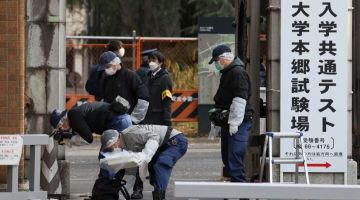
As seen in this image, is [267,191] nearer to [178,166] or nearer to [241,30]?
Result: [241,30]

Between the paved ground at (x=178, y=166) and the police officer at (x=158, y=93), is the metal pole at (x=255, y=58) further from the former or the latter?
the paved ground at (x=178, y=166)

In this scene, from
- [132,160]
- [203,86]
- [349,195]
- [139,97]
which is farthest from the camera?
[203,86]

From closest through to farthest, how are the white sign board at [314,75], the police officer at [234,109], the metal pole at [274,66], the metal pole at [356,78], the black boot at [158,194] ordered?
1. the black boot at [158,194]
2. the police officer at [234,109]
3. the white sign board at [314,75]
4. the metal pole at [274,66]
5. the metal pole at [356,78]

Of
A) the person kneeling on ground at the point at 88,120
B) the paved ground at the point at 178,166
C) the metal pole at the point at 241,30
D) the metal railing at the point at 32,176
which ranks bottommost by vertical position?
the paved ground at the point at 178,166

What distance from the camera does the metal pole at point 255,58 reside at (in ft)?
50.0

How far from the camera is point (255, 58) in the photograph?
50.6 feet

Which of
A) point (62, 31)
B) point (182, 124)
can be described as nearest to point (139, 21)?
point (182, 124)

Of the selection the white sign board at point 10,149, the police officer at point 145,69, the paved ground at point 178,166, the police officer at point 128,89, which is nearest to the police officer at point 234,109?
the police officer at point 128,89

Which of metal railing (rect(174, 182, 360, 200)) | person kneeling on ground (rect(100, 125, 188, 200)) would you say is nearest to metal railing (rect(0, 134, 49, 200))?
person kneeling on ground (rect(100, 125, 188, 200))

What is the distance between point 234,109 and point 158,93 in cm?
182

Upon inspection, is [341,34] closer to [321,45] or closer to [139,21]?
[321,45]

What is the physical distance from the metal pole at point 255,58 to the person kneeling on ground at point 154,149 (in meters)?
2.64

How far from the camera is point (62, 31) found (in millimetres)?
14133

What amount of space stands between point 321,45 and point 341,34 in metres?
0.27
